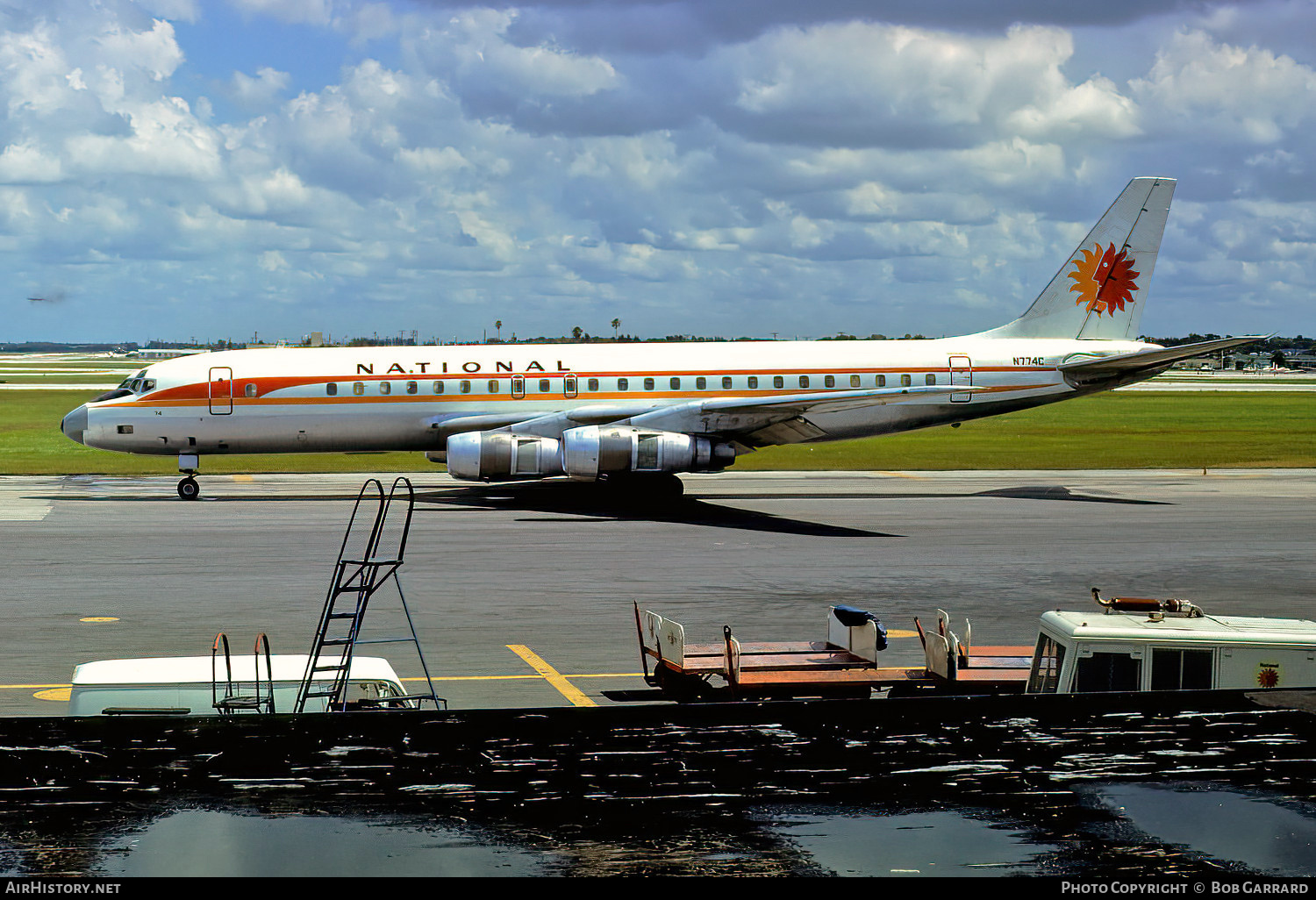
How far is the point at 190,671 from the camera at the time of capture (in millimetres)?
12078

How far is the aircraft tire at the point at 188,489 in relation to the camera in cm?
3934

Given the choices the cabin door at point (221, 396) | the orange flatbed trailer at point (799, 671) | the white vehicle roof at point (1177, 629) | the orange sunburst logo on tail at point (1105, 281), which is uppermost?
the orange sunburst logo on tail at point (1105, 281)

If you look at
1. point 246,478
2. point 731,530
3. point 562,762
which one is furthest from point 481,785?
point 246,478

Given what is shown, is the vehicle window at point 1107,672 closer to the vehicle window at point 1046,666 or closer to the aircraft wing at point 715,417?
the vehicle window at point 1046,666

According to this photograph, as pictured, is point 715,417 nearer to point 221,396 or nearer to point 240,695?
point 221,396

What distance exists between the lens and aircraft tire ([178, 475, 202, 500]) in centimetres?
3934

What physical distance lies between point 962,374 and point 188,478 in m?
24.9

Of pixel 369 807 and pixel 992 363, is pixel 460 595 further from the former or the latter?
pixel 992 363

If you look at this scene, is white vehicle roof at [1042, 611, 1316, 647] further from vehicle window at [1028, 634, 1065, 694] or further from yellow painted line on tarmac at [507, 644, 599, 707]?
yellow painted line on tarmac at [507, 644, 599, 707]

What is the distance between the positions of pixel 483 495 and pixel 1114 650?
31.6 metres

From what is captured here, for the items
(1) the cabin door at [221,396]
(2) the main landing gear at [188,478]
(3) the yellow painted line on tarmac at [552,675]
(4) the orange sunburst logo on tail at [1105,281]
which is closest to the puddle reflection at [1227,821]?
(3) the yellow painted line on tarmac at [552,675]

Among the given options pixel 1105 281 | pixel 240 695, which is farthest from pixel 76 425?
pixel 1105 281

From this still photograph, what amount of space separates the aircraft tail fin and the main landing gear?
26.7 m

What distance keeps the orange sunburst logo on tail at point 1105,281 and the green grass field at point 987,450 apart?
9.46 meters
